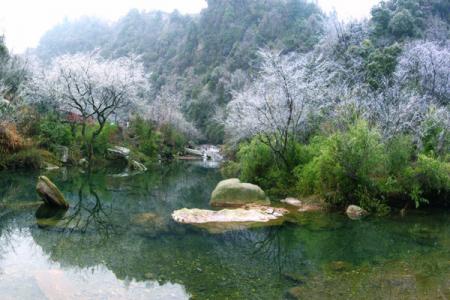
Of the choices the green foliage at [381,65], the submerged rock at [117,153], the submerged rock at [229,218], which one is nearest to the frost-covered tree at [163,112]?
the submerged rock at [117,153]

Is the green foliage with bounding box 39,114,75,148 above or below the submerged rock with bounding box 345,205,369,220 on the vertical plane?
above

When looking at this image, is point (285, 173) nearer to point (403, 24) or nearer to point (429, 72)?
point (429, 72)

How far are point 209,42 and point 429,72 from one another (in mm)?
69168

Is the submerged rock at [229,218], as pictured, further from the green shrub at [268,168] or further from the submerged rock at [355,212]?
the green shrub at [268,168]

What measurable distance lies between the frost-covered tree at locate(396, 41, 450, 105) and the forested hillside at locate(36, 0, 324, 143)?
90.7 ft

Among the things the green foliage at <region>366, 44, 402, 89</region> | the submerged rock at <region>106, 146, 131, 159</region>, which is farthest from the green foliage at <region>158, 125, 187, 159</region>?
the green foliage at <region>366, 44, 402, 89</region>

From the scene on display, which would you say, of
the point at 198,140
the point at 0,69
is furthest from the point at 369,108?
the point at 198,140

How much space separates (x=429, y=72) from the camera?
26.1 meters

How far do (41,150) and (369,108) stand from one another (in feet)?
72.0

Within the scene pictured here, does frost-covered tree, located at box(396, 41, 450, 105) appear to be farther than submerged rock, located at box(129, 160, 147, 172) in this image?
No

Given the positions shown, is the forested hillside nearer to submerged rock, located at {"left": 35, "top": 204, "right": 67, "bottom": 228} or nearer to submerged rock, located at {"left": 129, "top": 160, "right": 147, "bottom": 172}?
submerged rock, located at {"left": 129, "top": 160, "right": 147, "bottom": 172}

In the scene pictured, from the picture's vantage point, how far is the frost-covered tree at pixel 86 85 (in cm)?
3167

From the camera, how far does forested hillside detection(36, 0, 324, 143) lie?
69.9 metres

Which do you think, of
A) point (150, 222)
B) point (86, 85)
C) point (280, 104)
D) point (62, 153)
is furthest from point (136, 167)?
point (150, 222)
